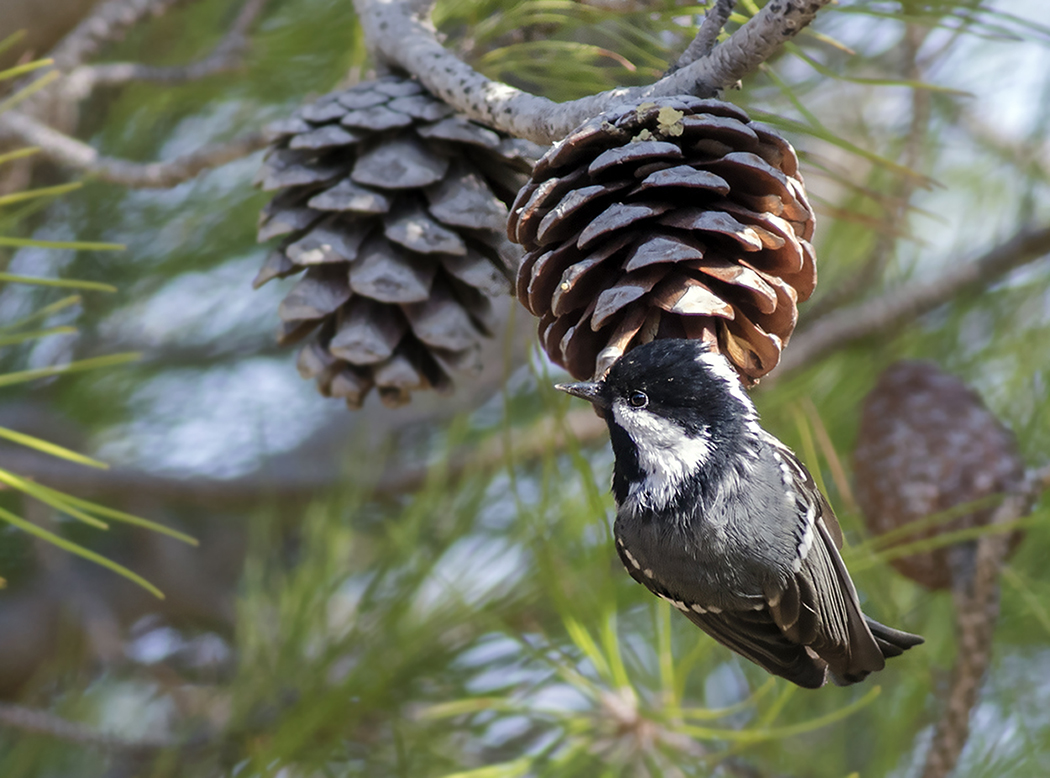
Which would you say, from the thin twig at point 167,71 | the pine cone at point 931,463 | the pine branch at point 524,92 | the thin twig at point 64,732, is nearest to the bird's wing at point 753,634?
the pine branch at point 524,92

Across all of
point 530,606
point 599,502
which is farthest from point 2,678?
point 599,502

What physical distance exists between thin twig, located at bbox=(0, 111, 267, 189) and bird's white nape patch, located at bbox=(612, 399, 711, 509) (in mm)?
526

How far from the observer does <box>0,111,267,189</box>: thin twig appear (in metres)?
0.80

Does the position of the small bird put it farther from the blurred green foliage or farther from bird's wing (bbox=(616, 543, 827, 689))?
the blurred green foliage

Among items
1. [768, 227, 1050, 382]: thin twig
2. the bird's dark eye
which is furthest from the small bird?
[768, 227, 1050, 382]: thin twig

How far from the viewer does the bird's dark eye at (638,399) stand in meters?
0.44

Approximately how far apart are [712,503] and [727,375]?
7 cm

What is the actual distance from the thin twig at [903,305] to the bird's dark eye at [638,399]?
0.62 m

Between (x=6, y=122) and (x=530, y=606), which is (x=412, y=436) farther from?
(x=6, y=122)

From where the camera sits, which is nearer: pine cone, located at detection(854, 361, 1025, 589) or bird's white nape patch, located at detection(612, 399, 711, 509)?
bird's white nape patch, located at detection(612, 399, 711, 509)

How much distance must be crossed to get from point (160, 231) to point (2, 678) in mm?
702

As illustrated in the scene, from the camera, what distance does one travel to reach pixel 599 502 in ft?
2.08

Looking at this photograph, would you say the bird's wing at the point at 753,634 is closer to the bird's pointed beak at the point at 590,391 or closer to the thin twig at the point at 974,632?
the bird's pointed beak at the point at 590,391

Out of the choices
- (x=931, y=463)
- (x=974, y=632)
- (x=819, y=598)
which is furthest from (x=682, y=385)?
(x=931, y=463)
